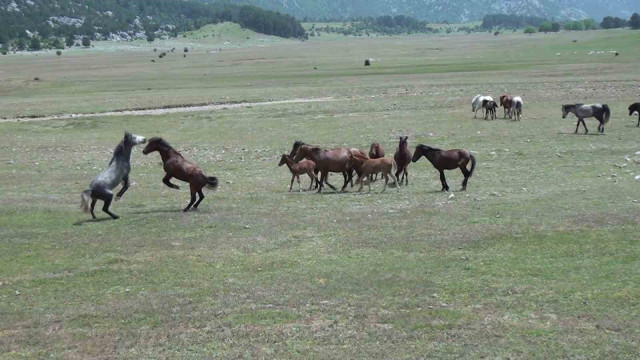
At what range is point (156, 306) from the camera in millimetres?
12477

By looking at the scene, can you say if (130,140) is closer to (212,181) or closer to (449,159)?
(212,181)

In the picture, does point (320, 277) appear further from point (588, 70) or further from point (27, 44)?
point (27, 44)

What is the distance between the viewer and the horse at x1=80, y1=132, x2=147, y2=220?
18.9 m

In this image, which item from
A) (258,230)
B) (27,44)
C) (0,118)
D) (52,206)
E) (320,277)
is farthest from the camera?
(27,44)

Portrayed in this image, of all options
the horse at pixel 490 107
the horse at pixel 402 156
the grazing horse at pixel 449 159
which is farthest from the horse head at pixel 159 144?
the horse at pixel 490 107

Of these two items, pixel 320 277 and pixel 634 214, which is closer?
pixel 320 277

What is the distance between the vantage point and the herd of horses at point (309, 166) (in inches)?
766

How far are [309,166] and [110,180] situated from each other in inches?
234

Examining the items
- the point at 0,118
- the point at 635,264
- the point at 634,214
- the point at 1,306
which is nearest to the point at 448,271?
the point at 635,264

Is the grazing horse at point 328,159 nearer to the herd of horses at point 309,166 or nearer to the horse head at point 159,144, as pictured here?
the herd of horses at point 309,166

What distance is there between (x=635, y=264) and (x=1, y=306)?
421 inches

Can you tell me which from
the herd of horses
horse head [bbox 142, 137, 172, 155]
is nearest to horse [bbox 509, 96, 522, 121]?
the herd of horses

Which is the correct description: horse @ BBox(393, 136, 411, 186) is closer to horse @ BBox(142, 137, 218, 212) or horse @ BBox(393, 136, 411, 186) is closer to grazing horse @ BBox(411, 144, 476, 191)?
grazing horse @ BBox(411, 144, 476, 191)

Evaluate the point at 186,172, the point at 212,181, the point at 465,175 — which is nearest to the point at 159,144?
the point at 186,172
